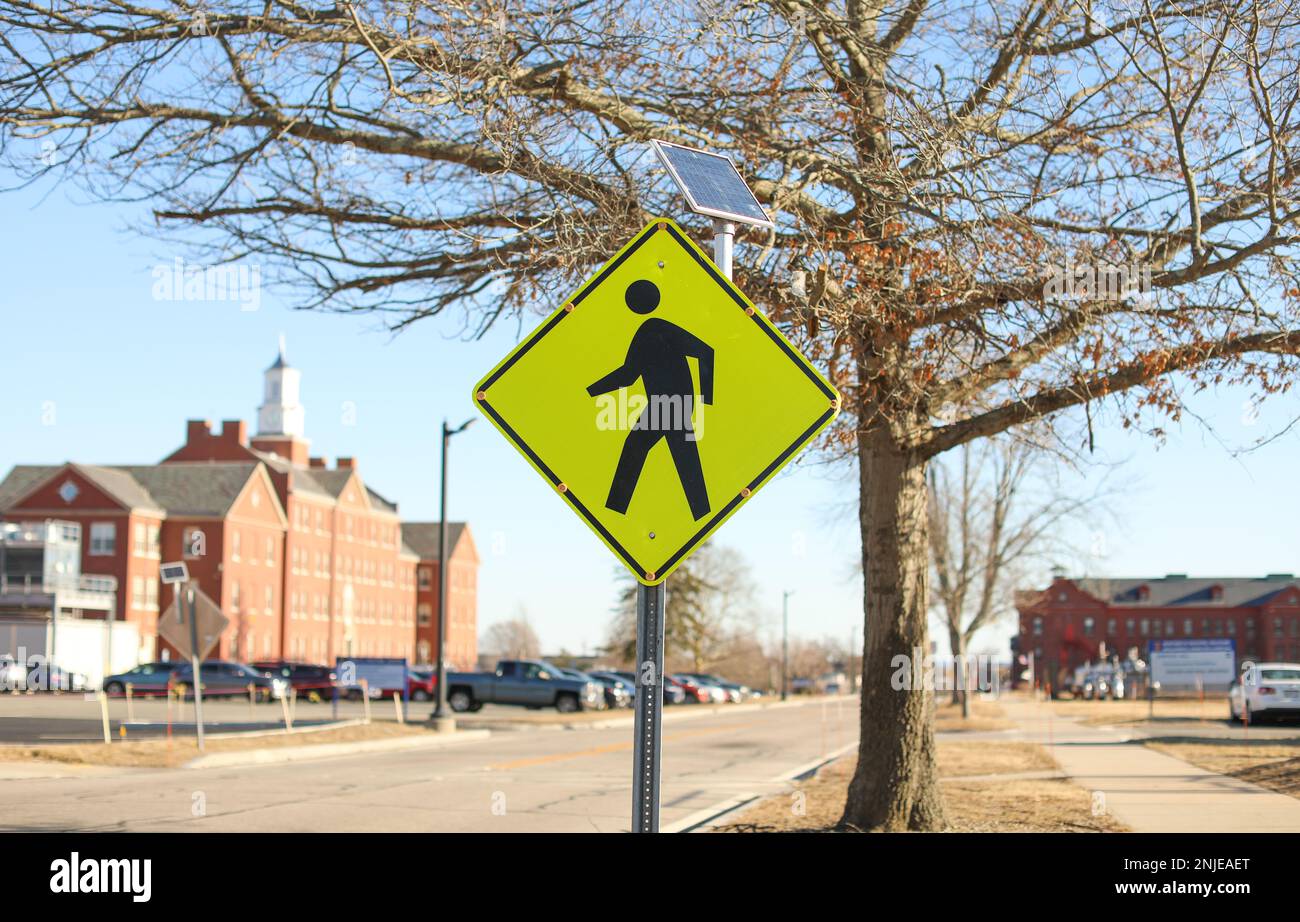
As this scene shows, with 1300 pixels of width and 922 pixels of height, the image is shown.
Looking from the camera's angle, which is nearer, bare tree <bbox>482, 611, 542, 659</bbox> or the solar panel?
the solar panel

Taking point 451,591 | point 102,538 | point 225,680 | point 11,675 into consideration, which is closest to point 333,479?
point 451,591

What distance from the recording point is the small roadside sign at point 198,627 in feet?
66.5

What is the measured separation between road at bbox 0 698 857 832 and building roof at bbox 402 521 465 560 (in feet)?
254

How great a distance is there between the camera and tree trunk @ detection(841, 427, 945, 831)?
35.7ft

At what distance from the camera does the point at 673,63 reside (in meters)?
10.2

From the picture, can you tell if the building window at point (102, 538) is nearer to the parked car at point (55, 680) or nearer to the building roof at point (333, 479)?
the parked car at point (55, 680)

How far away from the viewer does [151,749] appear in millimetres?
20344

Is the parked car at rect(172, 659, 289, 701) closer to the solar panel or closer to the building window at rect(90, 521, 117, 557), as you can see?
the building window at rect(90, 521, 117, 557)

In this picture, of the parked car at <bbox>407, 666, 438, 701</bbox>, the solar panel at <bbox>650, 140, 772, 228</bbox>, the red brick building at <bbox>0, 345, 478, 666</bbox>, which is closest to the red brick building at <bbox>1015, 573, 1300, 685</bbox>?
the red brick building at <bbox>0, 345, 478, 666</bbox>

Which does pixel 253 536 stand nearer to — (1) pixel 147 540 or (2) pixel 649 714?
(1) pixel 147 540

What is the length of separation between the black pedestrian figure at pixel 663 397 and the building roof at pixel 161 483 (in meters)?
71.2
